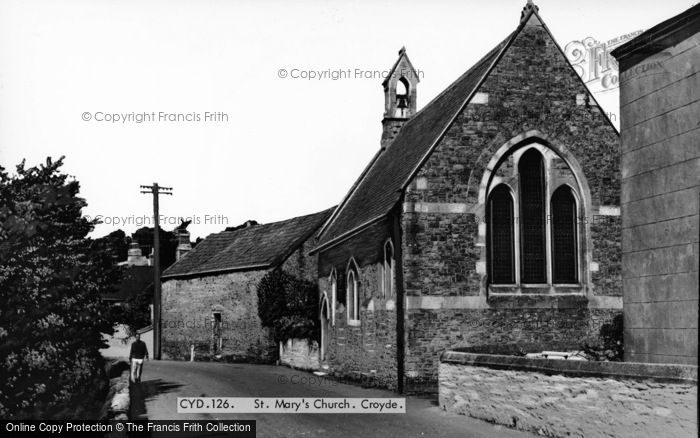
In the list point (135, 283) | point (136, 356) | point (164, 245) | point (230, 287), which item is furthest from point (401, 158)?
point (164, 245)

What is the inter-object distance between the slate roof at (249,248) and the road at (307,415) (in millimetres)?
12313

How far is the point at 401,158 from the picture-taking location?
2558 centimetres

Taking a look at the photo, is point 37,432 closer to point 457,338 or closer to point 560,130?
point 457,338

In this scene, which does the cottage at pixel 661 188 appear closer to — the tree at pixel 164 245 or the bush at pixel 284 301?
the bush at pixel 284 301

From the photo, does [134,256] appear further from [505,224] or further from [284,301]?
[505,224]

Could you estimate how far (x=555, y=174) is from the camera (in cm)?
2139

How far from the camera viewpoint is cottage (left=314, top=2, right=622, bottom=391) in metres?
20.1

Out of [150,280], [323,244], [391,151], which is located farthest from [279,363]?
[150,280]

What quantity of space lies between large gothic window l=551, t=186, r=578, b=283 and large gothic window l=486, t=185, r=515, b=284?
122 cm

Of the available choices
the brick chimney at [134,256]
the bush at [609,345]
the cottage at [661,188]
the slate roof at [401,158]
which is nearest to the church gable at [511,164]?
the slate roof at [401,158]

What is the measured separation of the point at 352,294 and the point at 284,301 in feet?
33.6

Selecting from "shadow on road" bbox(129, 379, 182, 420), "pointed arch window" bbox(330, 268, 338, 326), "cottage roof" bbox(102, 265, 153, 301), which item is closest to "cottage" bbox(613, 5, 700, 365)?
"shadow on road" bbox(129, 379, 182, 420)

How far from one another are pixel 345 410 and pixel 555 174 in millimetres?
8895

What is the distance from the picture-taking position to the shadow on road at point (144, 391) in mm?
16297
